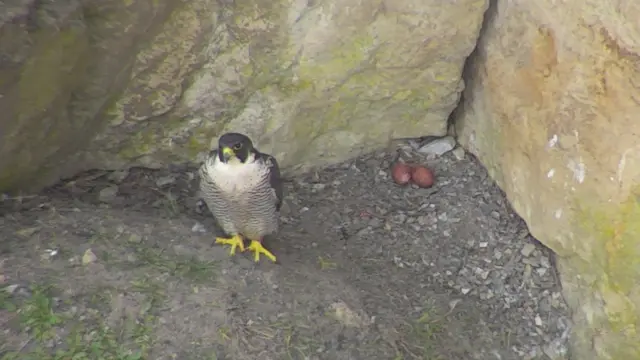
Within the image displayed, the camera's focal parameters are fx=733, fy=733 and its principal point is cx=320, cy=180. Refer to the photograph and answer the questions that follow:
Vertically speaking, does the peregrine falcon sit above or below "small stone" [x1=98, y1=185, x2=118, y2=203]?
above

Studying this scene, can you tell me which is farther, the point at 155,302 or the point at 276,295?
the point at 276,295

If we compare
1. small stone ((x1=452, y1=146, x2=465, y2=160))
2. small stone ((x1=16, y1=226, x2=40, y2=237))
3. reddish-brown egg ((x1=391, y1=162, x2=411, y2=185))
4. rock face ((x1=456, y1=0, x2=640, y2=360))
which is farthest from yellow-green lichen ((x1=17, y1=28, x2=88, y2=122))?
small stone ((x1=452, y1=146, x2=465, y2=160))

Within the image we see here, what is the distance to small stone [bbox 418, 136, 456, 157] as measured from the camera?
145 inches

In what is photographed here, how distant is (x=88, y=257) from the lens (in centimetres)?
262

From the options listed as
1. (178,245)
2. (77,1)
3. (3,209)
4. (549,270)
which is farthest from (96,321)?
(549,270)

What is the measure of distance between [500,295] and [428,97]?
97cm

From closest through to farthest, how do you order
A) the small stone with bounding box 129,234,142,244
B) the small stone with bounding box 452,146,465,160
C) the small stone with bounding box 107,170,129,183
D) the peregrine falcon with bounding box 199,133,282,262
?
the peregrine falcon with bounding box 199,133,282,262
the small stone with bounding box 129,234,142,244
the small stone with bounding box 107,170,129,183
the small stone with bounding box 452,146,465,160

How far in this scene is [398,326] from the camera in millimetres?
2895

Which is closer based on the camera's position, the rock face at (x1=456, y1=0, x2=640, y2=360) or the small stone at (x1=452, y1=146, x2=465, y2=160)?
the rock face at (x1=456, y1=0, x2=640, y2=360)

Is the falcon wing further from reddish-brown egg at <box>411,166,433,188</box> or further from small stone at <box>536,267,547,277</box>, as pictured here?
small stone at <box>536,267,547,277</box>

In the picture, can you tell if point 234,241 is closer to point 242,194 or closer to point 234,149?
point 242,194

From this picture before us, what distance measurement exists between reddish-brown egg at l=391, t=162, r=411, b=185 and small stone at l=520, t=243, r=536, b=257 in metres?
0.64

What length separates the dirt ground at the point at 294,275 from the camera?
2445 mm

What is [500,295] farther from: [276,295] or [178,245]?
[178,245]
